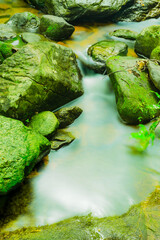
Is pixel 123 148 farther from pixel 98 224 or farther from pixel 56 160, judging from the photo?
pixel 98 224

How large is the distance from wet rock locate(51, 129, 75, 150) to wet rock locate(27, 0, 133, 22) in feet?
18.4

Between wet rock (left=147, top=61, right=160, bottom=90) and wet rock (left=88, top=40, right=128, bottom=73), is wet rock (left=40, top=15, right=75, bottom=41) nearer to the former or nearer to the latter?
wet rock (left=88, top=40, right=128, bottom=73)

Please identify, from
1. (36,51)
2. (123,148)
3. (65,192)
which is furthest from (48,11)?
(65,192)

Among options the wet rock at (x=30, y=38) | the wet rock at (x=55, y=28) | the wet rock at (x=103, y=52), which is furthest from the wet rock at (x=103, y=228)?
the wet rock at (x=55, y=28)

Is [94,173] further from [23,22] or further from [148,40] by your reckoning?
[23,22]

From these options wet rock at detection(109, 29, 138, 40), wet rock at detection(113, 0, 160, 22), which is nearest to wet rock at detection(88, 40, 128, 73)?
wet rock at detection(109, 29, 138, 40)

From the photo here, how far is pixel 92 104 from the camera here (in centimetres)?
561

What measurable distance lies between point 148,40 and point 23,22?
15.1 ft

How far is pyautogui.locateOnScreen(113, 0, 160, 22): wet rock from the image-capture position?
9.27 metres

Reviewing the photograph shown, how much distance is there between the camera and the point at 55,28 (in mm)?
7254

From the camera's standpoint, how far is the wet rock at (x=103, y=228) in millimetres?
2678

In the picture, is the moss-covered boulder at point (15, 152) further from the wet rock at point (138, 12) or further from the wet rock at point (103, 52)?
the wet rock at point (138, 12)

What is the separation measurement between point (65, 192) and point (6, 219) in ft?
3.40

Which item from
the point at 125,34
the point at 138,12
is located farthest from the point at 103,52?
the point at 138,12
